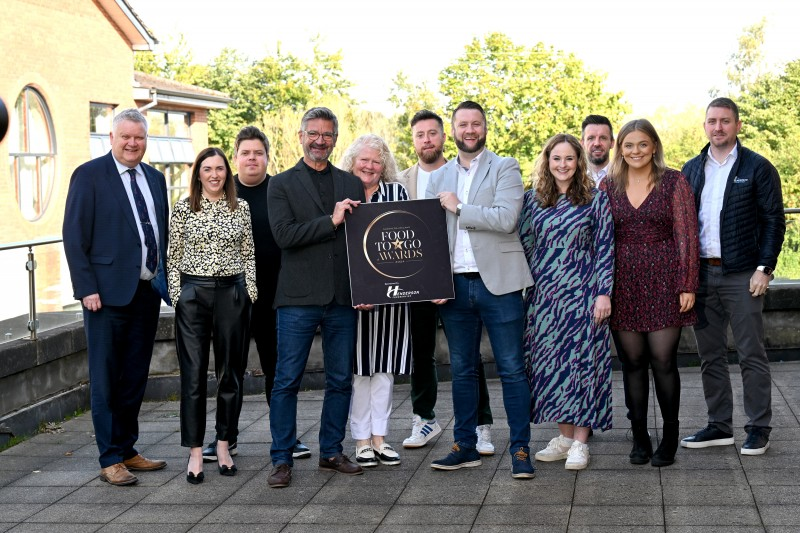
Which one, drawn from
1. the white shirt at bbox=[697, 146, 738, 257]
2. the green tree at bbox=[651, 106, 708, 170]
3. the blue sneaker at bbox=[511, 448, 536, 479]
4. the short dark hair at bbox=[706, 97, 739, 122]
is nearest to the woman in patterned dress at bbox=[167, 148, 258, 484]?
the blue sneaker at bbox=[511, 448, 536, 479]

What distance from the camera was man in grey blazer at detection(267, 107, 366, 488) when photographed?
239 inches

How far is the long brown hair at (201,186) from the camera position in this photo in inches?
245

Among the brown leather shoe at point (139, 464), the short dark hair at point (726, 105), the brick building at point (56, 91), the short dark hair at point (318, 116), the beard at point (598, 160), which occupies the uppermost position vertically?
the brick building at point (56, 91)

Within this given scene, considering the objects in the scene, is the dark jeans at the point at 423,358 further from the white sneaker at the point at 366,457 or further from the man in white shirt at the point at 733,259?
the man in white shirt at the point at 733,259

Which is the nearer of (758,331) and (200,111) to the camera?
(758,331)

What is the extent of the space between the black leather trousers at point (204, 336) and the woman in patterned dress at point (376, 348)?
74 centimetres

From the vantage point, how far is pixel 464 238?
6.14 metres

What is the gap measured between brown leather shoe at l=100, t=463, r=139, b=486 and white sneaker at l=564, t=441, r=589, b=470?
2533 millimetres

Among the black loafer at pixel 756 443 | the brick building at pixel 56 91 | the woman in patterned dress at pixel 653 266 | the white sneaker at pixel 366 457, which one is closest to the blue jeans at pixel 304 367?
the white sneaker at pixel 366 457

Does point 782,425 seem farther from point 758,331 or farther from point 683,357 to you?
point 683,357

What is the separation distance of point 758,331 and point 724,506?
1579 mm

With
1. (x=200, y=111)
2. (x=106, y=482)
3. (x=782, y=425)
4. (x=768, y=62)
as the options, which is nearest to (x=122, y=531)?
(x=106, y=482)

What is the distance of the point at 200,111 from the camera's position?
115 feet

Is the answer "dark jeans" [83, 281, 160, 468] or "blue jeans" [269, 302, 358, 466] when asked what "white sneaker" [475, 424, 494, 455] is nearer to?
"blue jeans" [269, 302, 358, 466]
